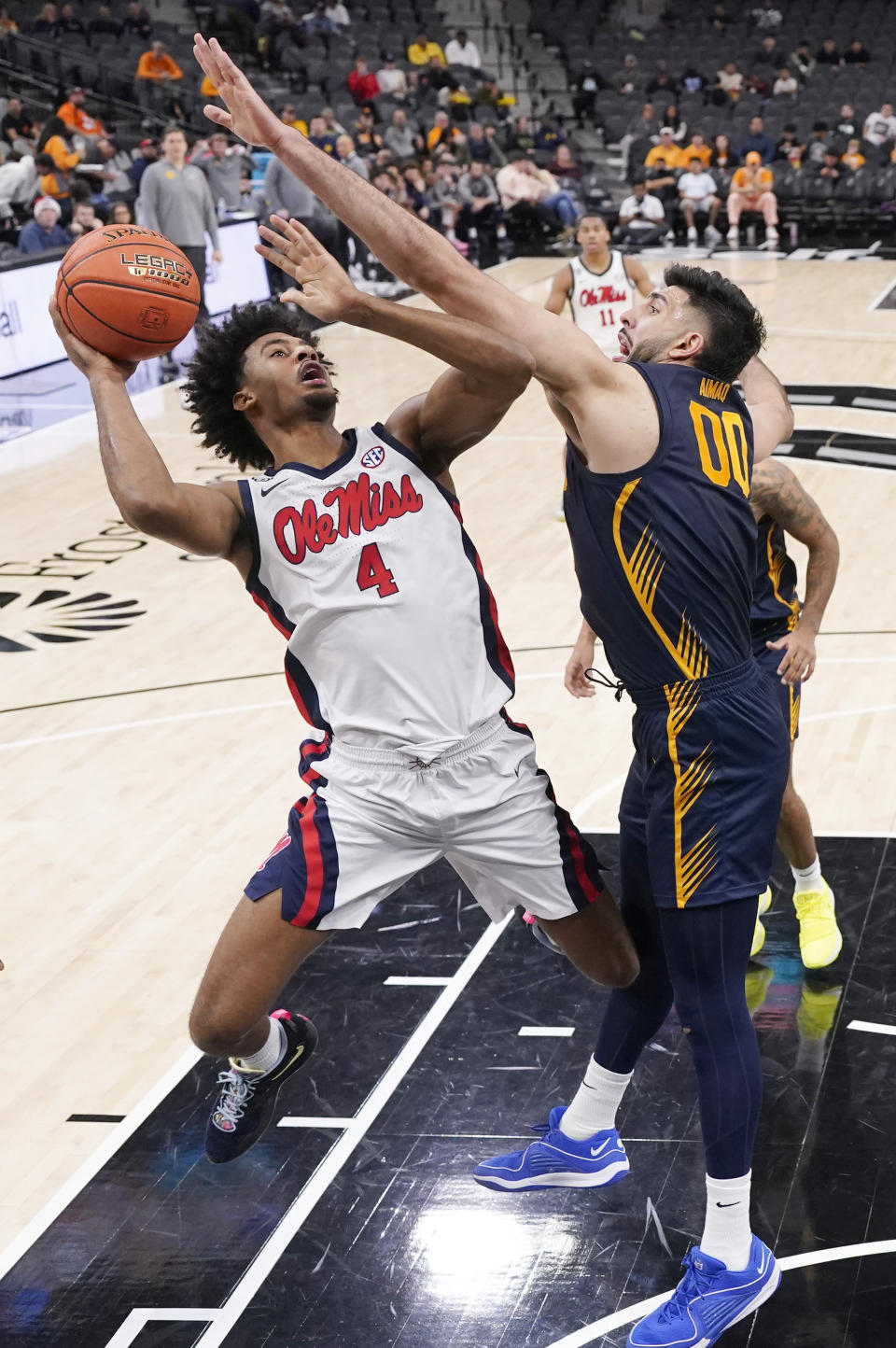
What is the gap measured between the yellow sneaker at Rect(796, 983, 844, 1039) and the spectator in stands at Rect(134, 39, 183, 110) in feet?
68.0

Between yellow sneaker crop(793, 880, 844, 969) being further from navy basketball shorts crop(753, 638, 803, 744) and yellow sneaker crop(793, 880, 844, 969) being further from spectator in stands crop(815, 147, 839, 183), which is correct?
spectator in stands crop(815, 147, 839, 183)

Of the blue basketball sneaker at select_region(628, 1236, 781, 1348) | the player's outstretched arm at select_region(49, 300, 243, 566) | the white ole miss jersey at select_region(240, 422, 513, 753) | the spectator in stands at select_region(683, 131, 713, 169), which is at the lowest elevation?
the spectator in stands at select_region(683, 131, 713, 169)

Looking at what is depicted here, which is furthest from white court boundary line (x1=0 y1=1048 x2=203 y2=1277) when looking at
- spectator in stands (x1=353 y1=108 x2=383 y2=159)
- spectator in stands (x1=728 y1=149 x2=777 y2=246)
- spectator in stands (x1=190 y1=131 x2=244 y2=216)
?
spectator in stands (x1=353 y1=108 x2=383 y2=159)

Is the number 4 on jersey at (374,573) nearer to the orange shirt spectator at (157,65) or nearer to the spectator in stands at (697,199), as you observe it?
the spectator in stands at (697,199)

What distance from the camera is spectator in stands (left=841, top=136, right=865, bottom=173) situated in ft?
75.3

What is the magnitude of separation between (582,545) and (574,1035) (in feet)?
6.07

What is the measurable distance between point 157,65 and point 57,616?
56.3ft

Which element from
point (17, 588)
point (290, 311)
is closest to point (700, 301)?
point (290, 311)

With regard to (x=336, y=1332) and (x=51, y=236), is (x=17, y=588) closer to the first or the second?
(x=336, y=1332)

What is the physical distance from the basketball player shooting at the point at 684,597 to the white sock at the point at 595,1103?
43 centimetres

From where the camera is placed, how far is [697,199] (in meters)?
22.4

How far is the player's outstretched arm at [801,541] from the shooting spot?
4227 millimetres

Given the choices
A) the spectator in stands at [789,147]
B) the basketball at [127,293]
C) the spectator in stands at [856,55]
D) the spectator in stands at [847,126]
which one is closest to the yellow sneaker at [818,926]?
the basketball at [127,293]

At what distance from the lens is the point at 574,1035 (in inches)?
182
